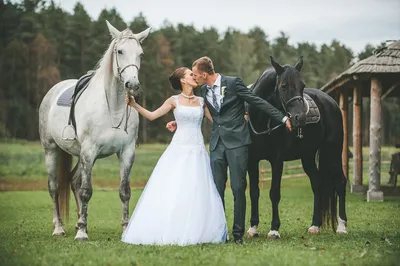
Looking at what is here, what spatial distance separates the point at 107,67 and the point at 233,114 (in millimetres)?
2286

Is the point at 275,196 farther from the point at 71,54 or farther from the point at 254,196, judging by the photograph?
the point at 71,54

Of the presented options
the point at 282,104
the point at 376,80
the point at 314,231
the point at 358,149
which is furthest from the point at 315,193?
the point at 358,149

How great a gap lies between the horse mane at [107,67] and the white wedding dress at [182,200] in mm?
1437

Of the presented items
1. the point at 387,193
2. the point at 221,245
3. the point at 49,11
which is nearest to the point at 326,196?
the point at 221,245

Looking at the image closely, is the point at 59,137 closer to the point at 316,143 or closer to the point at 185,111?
the point at 185,111

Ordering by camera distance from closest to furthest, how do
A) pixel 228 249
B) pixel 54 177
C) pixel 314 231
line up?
pixel 228 249 → pixel 314 231 → pixel 54 177

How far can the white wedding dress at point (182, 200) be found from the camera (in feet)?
24.0

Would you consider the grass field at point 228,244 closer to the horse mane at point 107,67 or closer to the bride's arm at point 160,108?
the bride's arm at point 160,108

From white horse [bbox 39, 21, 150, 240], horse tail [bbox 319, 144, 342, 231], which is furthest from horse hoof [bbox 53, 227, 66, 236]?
horse tail [bbox 319, 144, 342, 231]

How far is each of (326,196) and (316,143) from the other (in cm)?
95

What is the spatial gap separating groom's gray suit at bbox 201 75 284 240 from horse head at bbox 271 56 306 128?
0.75 ft

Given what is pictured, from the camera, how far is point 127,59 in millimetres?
8047

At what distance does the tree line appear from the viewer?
44.8 m

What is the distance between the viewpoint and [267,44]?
209ft
